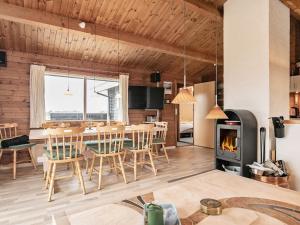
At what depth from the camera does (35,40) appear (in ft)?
14.0

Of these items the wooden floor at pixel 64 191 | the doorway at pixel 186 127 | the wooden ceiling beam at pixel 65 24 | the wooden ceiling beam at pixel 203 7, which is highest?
the wooden ceiling beam at pixel 203 7

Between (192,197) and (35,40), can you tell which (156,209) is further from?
(35,40)

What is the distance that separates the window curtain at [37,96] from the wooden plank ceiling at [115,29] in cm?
47

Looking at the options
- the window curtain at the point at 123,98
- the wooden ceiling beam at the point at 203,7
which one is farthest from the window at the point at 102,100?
the wooden ceiling beam at the point at 203,7

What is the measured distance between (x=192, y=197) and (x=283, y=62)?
3.27 meters

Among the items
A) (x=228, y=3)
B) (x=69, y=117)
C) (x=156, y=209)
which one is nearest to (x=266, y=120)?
(x=228, y=3)

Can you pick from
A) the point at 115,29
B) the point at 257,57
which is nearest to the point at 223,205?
the point at 257,57

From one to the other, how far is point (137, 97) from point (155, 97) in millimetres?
556

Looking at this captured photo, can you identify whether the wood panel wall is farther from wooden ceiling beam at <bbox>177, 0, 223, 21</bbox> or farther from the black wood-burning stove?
the black wood-burning stove

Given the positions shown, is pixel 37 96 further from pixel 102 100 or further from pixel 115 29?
pixel 115 29

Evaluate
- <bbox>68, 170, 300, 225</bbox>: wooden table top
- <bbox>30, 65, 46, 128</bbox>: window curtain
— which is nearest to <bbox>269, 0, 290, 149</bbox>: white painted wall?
<bbox>68, 170, 300, 225</bbox>: wooden table top

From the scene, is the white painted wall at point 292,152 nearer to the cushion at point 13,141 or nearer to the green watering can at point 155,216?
the green watering can at point 155,216

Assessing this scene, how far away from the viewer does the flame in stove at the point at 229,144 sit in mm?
3229

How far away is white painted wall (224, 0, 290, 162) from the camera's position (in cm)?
315
